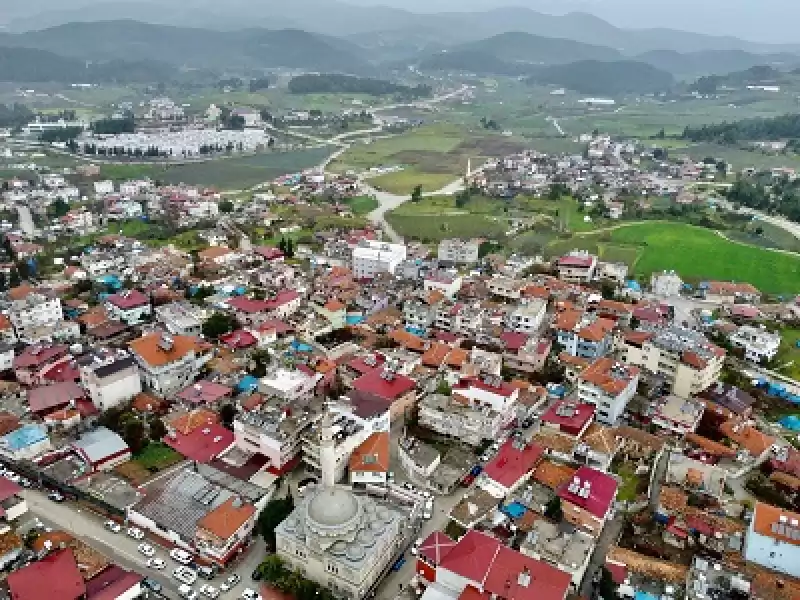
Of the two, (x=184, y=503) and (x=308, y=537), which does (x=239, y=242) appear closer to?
(x=184, y=503)

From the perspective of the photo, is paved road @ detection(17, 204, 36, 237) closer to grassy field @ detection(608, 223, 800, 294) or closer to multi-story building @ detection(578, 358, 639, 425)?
multi-story building @ detection(578, 358, 639, 425)

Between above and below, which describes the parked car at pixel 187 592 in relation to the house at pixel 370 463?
below

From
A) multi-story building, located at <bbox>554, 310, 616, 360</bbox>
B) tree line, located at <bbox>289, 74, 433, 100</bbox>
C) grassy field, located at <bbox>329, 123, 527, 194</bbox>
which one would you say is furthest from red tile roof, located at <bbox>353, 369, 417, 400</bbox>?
tree line, located at <bbox>289, 74, 433, 100</bbox>

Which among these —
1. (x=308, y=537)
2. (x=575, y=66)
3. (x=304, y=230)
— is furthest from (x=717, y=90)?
(x=308, y=537)

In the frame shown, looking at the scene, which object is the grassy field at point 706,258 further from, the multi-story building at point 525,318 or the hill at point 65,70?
the hill at point 65,70

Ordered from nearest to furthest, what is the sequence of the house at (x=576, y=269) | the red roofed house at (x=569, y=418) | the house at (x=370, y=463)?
the house at (x=370, y=463)
the red roofed house at (x=569, y=418)
the house at (x=576, y=269)

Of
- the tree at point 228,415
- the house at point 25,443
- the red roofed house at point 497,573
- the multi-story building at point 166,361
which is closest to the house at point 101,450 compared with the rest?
the house at point 25,443

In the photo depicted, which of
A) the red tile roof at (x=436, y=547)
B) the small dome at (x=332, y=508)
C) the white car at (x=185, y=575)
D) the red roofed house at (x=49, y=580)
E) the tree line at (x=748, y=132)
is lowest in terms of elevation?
the white car at (x=185, y=575)

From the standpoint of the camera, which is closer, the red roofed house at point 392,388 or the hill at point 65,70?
the red roofed house at point 392,388
